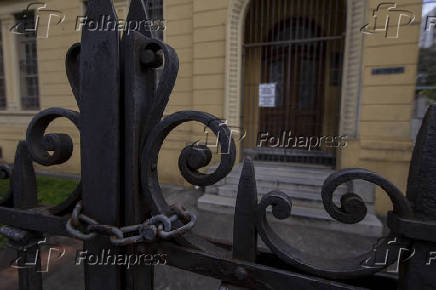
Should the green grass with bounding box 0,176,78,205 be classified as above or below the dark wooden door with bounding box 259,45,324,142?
below

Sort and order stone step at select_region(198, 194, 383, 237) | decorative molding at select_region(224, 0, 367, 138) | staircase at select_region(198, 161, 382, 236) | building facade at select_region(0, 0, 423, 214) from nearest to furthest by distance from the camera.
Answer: stone step at select_region(198, 194, 383, 237)
staircase at select_region(198, 161, 382, 236)
building facade at select_region(0, 0, 423, 214)
decorative molding at select_region(224, 0, 367, 138)

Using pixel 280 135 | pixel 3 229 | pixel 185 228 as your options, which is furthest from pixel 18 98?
pixel 185 228

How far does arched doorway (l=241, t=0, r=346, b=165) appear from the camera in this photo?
611 centimetres

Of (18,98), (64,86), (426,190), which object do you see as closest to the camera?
(426,190)

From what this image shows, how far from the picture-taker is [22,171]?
92cm

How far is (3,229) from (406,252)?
4.30 feet

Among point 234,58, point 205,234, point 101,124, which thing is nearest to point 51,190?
point 205,234

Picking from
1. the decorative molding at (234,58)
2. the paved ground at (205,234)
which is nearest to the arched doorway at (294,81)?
the decorative molding at (234,58)

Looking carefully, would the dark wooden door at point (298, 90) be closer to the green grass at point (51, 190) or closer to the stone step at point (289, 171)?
the stone step at point (289, 171)

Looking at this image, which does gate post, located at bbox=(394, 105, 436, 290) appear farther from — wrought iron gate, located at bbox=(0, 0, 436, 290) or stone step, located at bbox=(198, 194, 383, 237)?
stone step, located at bbox=(198, 194, 383, 237)

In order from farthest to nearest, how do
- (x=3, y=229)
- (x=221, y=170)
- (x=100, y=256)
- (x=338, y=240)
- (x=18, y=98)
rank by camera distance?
(x=18, y=98)
(x=338, y=240)
(x=3, y=229)
(x=100, y=256)
(x=221, y=170)

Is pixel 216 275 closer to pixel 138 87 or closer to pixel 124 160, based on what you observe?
pixel 124 160

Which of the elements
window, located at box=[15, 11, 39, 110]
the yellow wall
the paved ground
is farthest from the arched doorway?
window, located at box=[15, 11, 39, 110]

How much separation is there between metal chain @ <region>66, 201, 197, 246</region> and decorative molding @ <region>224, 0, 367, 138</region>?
15.9 feet
